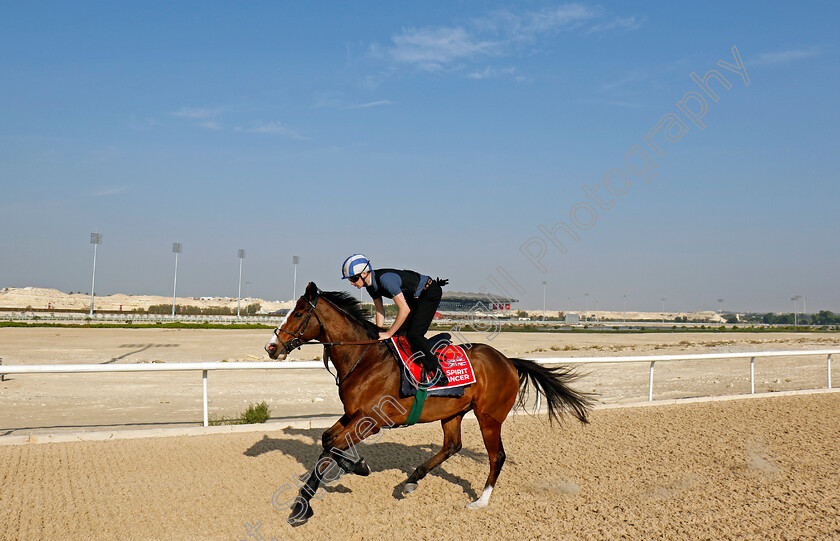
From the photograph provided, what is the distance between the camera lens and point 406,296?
17.8ft

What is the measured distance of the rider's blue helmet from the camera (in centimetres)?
515

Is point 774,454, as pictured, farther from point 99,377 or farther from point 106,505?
point 99,377

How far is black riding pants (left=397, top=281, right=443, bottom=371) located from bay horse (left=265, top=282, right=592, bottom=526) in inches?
9.2

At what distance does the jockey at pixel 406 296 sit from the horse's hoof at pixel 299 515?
4.81 ft

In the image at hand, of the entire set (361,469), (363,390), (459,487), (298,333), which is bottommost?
(459,487)

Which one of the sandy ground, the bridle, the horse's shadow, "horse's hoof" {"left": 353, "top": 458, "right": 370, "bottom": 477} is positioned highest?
the bridle

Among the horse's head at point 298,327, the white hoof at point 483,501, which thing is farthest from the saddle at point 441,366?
the white hoof at point 483,501

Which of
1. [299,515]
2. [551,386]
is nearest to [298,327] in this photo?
[299,515]

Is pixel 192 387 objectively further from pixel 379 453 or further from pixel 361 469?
pixel 361 469

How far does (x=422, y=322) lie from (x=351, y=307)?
68 centimetres

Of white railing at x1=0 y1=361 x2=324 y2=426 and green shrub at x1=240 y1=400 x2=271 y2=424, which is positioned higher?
white railing at x1=0 y1=361 x2=324 y2=426

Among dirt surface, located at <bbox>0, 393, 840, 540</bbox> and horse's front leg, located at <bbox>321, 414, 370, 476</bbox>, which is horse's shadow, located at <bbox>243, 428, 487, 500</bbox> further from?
horse's front leg, located at <bbox>321, 414, 370, 476</bbox>

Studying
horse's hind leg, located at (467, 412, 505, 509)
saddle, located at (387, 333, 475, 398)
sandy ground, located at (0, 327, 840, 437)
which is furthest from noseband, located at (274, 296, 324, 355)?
sandy ground, located at (0, 327, 840, 437)

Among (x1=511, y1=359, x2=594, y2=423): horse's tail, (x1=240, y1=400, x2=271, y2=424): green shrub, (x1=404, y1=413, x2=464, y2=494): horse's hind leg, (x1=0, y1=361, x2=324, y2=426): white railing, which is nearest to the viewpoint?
(x1=404, y1=413, x2=464, y2=494): horse's hind leg
